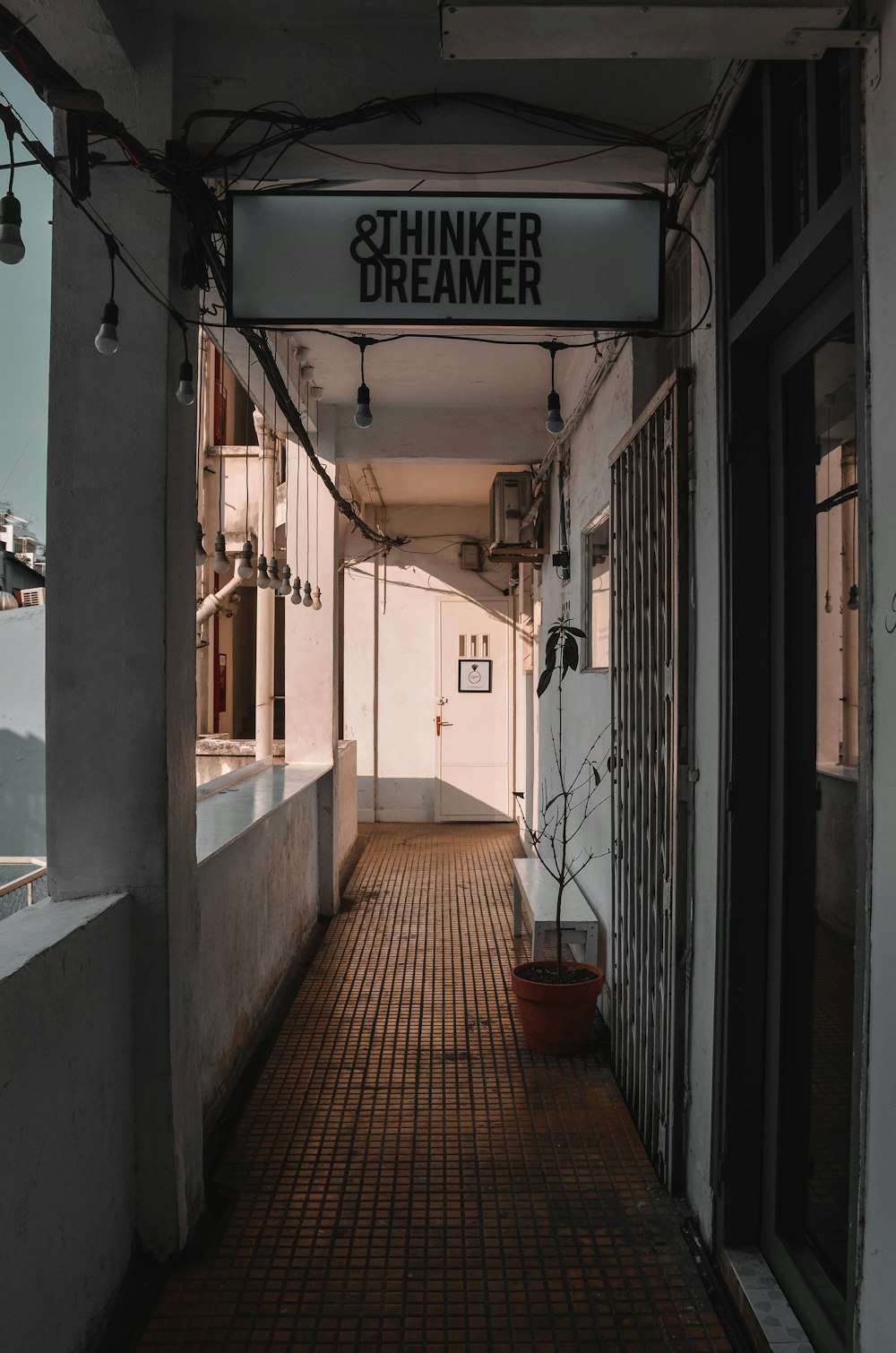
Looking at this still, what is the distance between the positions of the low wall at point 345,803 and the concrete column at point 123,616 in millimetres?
4081

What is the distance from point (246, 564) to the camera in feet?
15.6

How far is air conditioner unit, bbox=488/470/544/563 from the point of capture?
7059 millimetres

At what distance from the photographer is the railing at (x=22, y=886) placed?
3.79 metres

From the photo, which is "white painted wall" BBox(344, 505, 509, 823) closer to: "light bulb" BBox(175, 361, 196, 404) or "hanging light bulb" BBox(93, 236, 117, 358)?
"light bulb" BBox(175, 361, 196, 404)

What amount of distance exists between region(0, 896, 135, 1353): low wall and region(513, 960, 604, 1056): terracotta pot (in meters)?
1.91

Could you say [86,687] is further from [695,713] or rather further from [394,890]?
[394,890]

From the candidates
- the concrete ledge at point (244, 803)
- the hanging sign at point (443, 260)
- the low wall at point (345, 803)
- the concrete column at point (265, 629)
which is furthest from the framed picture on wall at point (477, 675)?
the hanging sign at point (443, 260)

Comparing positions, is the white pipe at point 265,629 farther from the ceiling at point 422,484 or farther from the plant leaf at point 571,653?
the plant leaf at point 571,653

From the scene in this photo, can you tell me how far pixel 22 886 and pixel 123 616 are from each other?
11.0 feet

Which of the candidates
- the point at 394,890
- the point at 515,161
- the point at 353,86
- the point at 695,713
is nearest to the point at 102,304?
the point at 353,86

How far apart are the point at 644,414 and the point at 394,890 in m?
4.74

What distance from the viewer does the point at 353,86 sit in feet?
8.59

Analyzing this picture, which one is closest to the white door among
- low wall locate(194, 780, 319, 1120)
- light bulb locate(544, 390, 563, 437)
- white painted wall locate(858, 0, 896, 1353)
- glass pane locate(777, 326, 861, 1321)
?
low wall locate(194, 780, 319, 1120)

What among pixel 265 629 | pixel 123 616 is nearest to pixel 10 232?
pixel 123 616
